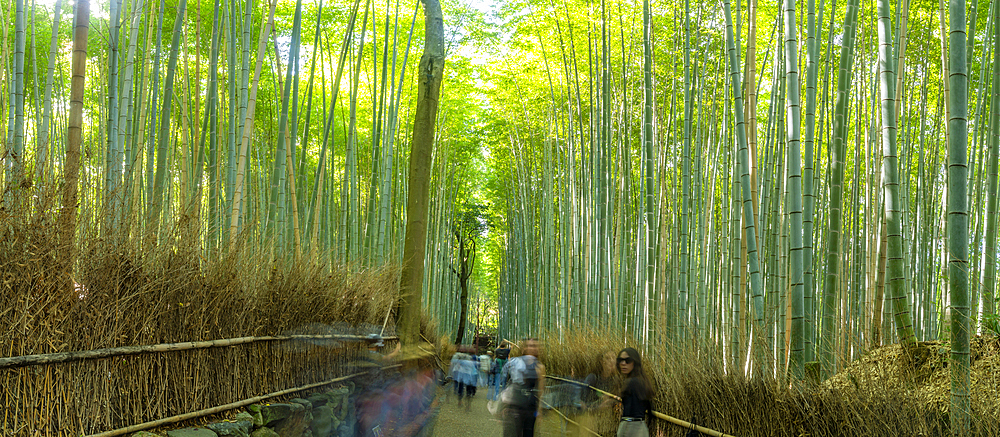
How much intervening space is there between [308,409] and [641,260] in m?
2.44

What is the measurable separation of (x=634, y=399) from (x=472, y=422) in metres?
4.11

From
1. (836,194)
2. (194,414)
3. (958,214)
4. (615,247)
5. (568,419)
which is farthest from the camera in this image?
(615,247)

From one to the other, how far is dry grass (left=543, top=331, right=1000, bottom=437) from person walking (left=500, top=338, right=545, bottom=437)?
2.22 feet

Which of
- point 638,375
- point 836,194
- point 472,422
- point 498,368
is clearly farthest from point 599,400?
point 498,368

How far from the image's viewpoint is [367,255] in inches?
250

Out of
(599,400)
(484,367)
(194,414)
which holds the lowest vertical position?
(484,367)

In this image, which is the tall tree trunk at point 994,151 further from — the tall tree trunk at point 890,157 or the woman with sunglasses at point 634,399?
the woman with sunglasses at point 634,399

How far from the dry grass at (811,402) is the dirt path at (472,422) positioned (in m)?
2.16

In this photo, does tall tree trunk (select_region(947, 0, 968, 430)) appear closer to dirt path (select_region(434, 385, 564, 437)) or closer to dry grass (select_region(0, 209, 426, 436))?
dry grass (select_region(0, 209, 426, 436))

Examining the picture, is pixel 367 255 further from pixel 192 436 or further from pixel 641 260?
pixel 192 436

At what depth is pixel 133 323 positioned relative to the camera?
249cm

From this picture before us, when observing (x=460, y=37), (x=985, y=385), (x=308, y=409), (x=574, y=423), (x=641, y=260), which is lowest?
(x=574, y=423)

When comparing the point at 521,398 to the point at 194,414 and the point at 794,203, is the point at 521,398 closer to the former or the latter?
the point at 194,414

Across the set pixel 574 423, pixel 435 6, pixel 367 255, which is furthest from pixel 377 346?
pixel 435 6
